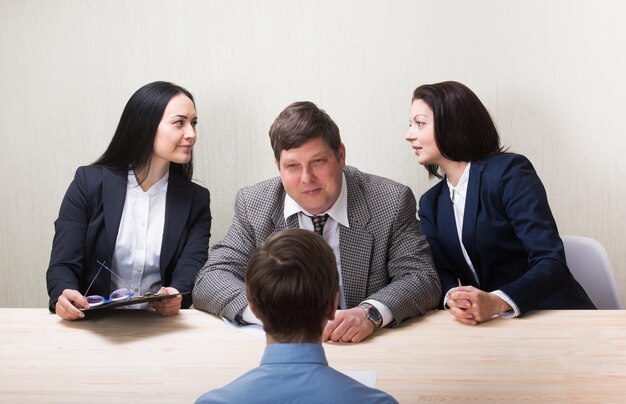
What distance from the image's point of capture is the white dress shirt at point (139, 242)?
321 cm

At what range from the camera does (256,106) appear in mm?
3604

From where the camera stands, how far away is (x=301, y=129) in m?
2.52

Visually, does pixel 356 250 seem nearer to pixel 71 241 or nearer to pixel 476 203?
pixel 476 203

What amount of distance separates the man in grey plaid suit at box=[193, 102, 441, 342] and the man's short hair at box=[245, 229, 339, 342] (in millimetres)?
936

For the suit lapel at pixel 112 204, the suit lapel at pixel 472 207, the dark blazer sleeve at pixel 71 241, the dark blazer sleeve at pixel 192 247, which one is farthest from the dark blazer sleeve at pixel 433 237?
the dark blazer sleeve at pixel 71 241

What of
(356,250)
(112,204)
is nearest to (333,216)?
(356,250)

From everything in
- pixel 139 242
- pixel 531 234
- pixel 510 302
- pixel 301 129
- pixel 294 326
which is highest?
pixel 301 129

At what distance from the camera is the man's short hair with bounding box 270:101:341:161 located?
2523 mm

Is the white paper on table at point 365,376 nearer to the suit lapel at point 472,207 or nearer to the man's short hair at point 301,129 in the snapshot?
the man's short hair at point 301,129

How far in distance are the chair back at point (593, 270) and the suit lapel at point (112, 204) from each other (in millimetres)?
1671

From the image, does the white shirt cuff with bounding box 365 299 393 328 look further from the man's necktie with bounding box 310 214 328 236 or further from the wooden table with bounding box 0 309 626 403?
the man's necktie with bounding box 310 214 328 236

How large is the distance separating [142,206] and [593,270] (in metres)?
1.71

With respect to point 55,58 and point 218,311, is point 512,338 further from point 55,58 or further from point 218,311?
point 55,58

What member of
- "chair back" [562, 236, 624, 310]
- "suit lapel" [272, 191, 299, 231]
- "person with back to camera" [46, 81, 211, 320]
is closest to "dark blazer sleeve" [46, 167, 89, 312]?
"person with back to camera" [46, 81, 211, 320]
